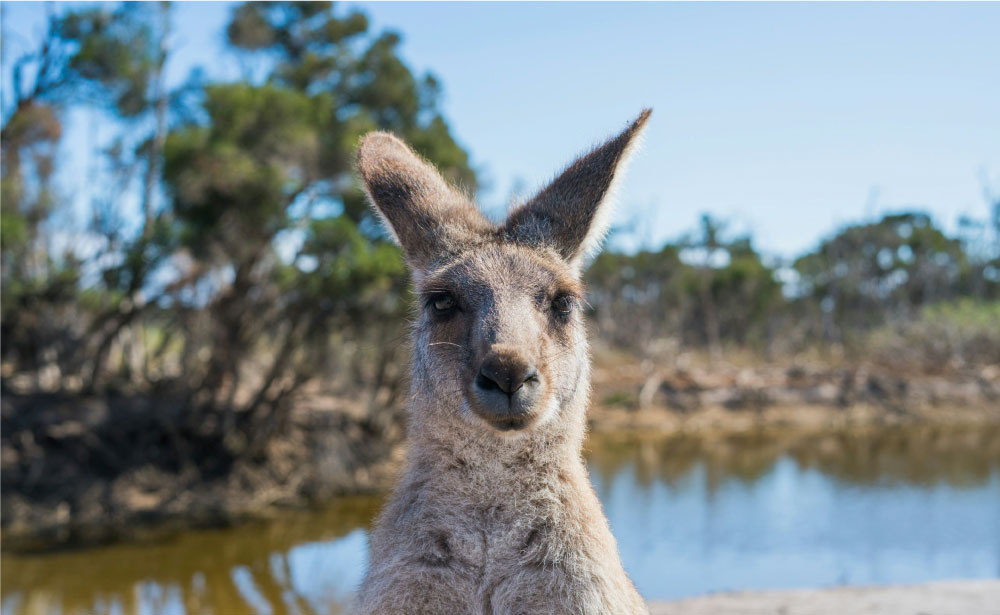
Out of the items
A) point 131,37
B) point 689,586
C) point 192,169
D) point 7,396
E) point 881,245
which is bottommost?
point 689,586

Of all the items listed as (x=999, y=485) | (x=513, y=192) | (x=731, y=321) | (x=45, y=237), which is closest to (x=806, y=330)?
(x=731, y=321)

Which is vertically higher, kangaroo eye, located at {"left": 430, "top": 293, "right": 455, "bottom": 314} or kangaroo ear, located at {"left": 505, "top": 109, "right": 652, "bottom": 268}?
kangaroo ear, located at {"left": 505, "top": 109, "right": 652, "bottom": 268}

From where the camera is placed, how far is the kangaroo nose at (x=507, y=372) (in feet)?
8.56

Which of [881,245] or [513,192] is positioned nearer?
[513,192]

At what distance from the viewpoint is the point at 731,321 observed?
157 feet

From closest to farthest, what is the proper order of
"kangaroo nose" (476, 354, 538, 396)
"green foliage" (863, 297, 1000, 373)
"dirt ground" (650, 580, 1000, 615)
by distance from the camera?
"kangaroo nose" (476, 354, 538, 396) < "dirt ground" (650, 580, 1000, 615) < "green foliage" (863, 297, 1000, 373)

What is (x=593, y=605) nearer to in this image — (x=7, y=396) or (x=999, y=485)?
(x=7, y=396)

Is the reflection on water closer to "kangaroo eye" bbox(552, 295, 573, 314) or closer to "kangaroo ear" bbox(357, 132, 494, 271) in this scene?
"kangaroo ear" bbox(357, 132, 494, 271)

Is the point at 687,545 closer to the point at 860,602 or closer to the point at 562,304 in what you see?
the point at 860,602

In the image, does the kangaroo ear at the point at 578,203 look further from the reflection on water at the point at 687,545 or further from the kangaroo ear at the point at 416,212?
the reflection on water at the point at 687,545

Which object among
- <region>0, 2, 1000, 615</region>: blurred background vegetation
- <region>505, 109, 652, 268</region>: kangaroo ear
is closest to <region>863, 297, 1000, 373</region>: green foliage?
<region>0, 2, 1000, 615</region>: blurred background vegetation

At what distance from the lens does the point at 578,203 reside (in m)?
3.35

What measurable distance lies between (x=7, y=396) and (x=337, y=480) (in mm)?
6850

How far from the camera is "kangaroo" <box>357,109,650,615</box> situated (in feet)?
8.65
